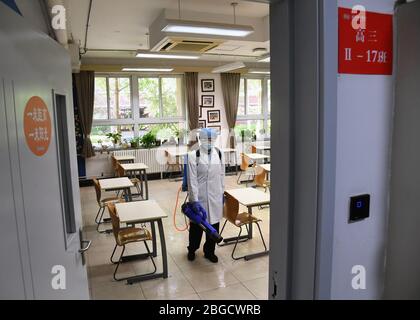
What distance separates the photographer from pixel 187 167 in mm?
4047

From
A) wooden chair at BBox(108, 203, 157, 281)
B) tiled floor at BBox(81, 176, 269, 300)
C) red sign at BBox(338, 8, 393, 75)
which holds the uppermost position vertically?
red sign at BBox(338, 8, 393, 75)

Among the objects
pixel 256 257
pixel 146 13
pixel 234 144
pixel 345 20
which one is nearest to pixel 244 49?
pixel 146 13

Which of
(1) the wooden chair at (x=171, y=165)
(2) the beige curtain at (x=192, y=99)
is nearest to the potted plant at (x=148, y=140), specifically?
(1) the wooden chair at (x=171, y=165)

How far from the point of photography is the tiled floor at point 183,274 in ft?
11.6

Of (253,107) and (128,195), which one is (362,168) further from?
(253,107)

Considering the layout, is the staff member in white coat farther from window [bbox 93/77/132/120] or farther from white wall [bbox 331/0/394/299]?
window [bbox 93/77/132/120]

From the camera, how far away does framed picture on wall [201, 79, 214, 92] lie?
32.4ft

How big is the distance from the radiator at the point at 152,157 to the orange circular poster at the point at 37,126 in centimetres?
789

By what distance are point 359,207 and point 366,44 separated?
633 millimetres

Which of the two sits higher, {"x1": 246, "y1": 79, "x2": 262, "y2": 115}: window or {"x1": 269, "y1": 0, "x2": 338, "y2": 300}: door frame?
{"x1": 246, "y1": 79, "x2": 262, "y2": 115}: window

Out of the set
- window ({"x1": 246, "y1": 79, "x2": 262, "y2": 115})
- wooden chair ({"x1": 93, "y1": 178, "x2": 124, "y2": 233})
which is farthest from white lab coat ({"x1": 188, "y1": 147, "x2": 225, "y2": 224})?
window ({"x1": 246, "y1": 79, "x2": 262, "y2": 115})

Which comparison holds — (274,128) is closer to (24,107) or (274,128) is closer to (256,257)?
(24,107)

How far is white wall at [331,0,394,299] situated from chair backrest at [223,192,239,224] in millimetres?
3052

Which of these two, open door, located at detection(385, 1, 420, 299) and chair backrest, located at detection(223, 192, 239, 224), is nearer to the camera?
open door, located at detection(385, 1, 420, 299)
